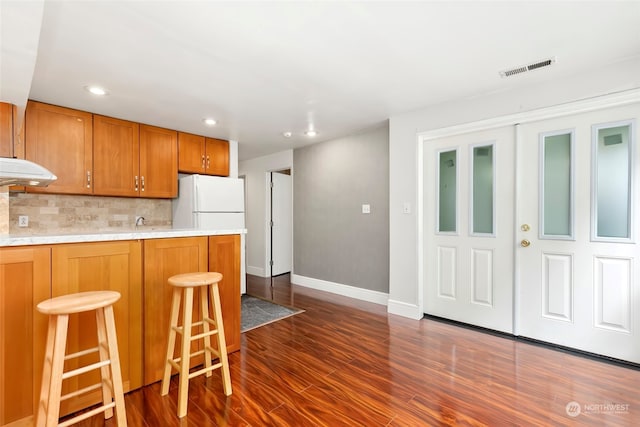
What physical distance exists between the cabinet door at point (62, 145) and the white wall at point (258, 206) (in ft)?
8.75

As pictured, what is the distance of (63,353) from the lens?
53.9 inches

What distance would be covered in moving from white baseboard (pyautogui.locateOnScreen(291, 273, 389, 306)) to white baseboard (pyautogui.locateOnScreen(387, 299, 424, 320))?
0.31 metres

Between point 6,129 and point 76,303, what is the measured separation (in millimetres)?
2349

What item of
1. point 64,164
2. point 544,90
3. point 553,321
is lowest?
point 553,321

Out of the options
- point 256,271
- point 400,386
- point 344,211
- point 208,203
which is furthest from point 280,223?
point 400,386

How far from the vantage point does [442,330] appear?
2.97 meters

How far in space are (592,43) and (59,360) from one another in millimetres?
3593

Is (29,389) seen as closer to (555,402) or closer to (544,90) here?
(555,402)

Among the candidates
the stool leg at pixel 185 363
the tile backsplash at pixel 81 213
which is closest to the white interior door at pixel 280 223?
the tile backsplash at pixel 81 213

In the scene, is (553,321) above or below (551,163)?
below

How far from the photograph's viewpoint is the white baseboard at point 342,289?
12.8 ft

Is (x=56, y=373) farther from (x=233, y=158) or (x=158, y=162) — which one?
(x=233, y=158)

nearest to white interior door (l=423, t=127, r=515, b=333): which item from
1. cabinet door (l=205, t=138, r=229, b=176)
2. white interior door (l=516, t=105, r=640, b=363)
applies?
white interior door (l=516, t=105, r=640, b=363)

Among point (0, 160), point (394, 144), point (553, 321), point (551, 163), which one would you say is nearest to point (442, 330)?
point (553, 321)
